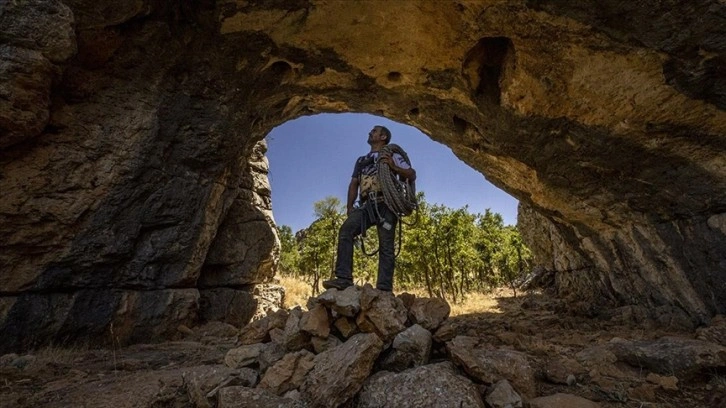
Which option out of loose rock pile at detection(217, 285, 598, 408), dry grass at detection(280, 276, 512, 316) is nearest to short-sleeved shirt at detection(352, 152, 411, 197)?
loose rock pile at detection(217, 285, 598, 408)

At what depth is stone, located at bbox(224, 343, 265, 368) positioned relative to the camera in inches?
144

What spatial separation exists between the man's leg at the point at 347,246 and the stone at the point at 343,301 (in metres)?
0.59

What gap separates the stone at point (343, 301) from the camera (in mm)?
3840

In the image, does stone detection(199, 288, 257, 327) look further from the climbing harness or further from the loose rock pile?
the climbing harness

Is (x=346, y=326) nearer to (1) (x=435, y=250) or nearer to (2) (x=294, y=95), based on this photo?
(2) (x=294, y=95)

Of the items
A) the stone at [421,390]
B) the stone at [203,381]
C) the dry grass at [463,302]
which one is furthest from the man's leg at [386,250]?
the dry grass at [463,302]

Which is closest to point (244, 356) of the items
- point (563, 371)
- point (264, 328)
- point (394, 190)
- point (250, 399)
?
point (264, 328)

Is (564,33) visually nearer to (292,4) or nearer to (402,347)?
(292,4)

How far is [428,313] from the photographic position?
13.3ft

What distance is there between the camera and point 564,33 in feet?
15.5

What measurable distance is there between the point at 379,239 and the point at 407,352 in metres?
1.93

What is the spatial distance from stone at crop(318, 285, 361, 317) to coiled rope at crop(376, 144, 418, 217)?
1.53 meters

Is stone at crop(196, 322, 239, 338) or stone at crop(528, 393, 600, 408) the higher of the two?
stone at crop(528, 393, 600, 408)

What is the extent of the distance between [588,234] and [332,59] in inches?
276
